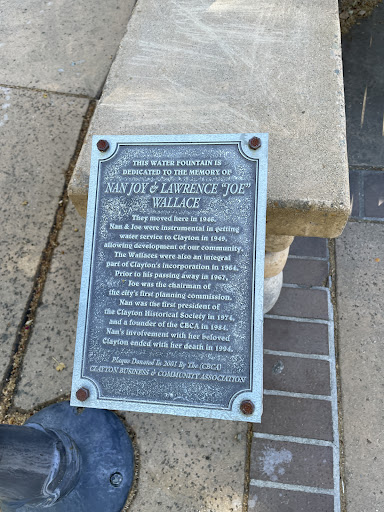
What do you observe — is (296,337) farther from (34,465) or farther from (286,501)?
(34,465)

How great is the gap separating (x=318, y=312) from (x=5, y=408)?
180 cm

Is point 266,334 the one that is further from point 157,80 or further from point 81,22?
point 81,22

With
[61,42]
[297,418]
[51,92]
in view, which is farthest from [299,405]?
[61,42]

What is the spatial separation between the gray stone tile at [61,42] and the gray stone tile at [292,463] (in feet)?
8.80

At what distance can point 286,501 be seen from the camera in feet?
6.29

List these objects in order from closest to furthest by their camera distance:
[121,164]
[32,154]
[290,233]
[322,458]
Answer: [121,164]
[290,233]
[322,458]
[32,154]

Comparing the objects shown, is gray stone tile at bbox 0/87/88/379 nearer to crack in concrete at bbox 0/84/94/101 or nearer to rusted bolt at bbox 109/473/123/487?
crack in concrete at bbox 0/84/94/101

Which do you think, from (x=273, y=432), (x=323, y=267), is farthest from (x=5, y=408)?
(x=323, y=267)

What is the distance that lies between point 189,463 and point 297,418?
0.59 metres

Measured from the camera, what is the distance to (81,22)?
135 inches

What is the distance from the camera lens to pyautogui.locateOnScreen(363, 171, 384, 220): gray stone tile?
2635mm

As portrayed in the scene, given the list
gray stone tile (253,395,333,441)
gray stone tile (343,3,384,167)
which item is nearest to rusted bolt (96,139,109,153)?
gray stone tile (253,395,333,441)

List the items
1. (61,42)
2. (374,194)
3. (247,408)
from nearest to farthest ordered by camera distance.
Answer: (247,408) → (374,194) → (61,42)

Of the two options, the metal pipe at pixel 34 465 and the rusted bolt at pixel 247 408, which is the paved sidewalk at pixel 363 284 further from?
the metal pipe at pixel 34 465
